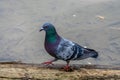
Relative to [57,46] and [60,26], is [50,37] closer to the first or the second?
[57,46]

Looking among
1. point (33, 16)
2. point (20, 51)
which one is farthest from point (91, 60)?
point (33, 16)

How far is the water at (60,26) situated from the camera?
799cm

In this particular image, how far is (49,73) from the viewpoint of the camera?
501 centimetres

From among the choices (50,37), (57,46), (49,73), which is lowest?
(49,73)

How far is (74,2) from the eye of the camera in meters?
10.1

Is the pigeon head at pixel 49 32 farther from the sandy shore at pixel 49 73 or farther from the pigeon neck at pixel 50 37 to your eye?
the sandy shore at pixel 49 73

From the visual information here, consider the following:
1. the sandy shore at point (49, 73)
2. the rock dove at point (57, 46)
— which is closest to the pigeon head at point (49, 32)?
the rock dove at point (57, 46)

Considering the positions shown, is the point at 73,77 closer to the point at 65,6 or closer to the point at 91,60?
the point at 91,60

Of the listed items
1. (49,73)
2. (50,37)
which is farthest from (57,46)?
(49,73)

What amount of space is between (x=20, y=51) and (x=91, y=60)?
1412 millimetres

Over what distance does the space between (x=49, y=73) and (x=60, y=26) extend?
156 inches

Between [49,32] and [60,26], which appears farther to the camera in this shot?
[60,26]

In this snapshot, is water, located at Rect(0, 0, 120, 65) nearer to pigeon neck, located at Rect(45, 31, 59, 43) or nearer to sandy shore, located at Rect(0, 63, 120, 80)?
sandy shore, located at Rect(0, 63, 120, 80)

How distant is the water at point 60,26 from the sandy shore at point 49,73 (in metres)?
2.44
